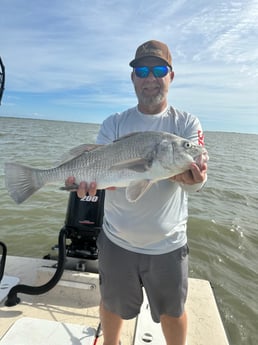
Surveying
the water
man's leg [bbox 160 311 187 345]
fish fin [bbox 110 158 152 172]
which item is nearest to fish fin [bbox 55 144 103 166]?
fish fin [bbox 110 158 152 172]

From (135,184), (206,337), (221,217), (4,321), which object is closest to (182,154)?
(135,184)

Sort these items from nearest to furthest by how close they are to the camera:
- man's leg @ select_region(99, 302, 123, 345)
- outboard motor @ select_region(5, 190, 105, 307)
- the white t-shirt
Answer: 1. the white t-shirt
2. man's leg @ select_region(99, 302, 123, 345)
3. outboard motor @ select_region(5, 190, 105, 307)

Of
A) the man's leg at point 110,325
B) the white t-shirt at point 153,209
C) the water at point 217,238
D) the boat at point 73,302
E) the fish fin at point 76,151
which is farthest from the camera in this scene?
the water at point 217,238

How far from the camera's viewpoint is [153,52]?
9.49 ft

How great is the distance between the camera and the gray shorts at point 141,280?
2711mm

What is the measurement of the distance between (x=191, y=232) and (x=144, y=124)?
21.0 feet

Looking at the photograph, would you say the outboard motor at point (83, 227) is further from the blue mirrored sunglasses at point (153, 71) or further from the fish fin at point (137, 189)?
the blue mirrored sunglasses at point (153, 71)

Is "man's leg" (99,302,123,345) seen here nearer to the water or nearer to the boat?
the boat

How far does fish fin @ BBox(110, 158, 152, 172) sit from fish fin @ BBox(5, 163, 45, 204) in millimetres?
793

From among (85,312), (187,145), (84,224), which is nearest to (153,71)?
(187,145)

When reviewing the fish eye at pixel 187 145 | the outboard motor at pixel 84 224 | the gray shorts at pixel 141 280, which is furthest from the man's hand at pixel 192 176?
the outboard motor at pixel 84 224

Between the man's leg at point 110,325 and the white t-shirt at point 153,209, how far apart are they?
737 mm

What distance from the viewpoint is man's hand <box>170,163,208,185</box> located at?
2508 millimetres

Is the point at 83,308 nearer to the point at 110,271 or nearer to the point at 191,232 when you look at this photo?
the point at 110,271
